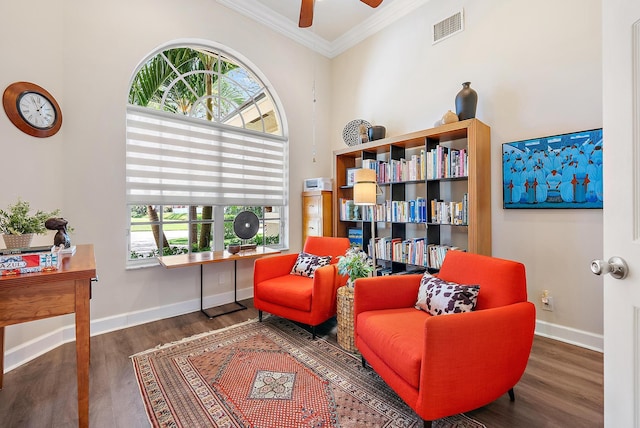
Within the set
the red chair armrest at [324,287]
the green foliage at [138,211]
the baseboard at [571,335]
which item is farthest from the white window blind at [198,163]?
the baseboard at [571,335]

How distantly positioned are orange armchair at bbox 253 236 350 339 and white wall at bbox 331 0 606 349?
1.65 m

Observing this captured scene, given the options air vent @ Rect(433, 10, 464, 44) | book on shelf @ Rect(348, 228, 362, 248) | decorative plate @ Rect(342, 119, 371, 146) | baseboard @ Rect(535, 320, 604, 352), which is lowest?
baseboard @ Rect(535, 320, 604, 352)

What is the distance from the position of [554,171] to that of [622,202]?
185 cm

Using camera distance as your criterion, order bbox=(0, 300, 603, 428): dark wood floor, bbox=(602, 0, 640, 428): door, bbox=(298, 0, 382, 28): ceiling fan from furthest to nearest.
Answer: bbox=(298, 0, 382, 28): ceiling fan
bbox=(0, 300, 603, 428): dark wood floor
bbox=(602, 0, 640, 428): door

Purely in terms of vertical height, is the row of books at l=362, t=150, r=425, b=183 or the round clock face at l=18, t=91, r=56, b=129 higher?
the round clock face at l=18, t=91, r=56, b=129

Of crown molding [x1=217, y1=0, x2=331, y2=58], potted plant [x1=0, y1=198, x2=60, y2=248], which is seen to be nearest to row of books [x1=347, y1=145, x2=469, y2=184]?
crown molding [x1=217, y1=0, x2=331, y2=58]

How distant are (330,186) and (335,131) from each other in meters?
Result: 1.05

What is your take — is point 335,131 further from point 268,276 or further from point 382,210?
point 268,276

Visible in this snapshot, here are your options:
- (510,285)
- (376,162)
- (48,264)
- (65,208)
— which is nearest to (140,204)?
(65,208)

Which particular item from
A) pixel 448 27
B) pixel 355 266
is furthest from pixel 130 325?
pixel 448 27

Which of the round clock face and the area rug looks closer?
the area rug

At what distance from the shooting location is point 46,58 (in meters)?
2.24

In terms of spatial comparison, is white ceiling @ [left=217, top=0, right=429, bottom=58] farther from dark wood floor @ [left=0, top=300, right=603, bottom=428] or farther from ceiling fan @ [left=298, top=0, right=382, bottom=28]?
dark wood floor @ [left=0, top=300, right=603, bottom=428]

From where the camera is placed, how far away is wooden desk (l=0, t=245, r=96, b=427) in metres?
1.18
